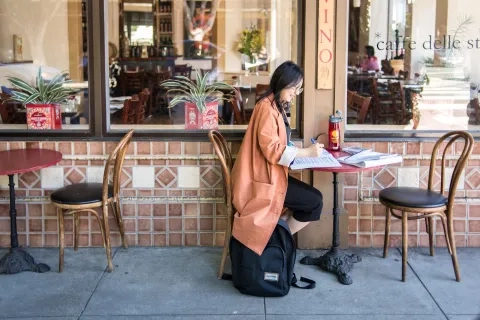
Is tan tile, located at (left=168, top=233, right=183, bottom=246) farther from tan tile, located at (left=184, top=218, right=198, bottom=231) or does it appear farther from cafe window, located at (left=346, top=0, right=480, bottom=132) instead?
cafe window, located at (left=346, top=0, right=480, bottom=132)

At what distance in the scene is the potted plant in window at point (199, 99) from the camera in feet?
15.8

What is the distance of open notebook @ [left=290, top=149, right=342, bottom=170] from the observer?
371 centimetres

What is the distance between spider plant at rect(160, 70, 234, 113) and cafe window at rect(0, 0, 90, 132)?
77 cm

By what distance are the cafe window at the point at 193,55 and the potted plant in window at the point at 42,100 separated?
42 cm

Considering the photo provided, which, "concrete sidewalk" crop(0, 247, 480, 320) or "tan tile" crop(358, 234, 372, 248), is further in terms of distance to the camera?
"tan tile" crop(358, 234, 372, 248)

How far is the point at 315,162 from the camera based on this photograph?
379 cm

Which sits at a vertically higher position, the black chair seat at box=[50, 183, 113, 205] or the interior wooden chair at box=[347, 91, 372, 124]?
the interior wooden chair at box=[347, 91, 372, 124]

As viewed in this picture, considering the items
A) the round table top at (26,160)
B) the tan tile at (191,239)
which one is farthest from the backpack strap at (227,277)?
the round table top at (26,160)

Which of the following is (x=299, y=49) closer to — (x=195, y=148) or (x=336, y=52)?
(x=336, y=52)

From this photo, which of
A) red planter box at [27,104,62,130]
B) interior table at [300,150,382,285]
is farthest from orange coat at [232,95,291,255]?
red planter box at [27,104,62,130]

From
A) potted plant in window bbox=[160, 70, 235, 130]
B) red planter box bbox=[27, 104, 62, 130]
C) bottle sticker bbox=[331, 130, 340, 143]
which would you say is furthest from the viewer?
potted plant in window bbox=[160, 70, 235, 130]

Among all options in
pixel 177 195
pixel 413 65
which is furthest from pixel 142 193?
pixel 413 65

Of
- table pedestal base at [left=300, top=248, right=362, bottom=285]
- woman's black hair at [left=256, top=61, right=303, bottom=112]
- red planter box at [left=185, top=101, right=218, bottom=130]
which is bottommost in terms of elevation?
table pedestal base at [left=300, top=248, right=362, bottom=285]

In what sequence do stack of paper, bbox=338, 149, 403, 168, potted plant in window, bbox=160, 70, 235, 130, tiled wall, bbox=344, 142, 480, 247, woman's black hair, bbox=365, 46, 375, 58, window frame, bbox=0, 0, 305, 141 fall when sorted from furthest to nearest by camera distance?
woman's black hair, bbox=365, 46, 375, 58 < potted plant in window, bbox=160, 70, 235, 130 < tiled wall, bbox=344, 142, 480, 247 < window frame, bbox=0, 0, 305, 141 < stack of paper, bbox=338, 149, 403, 168
